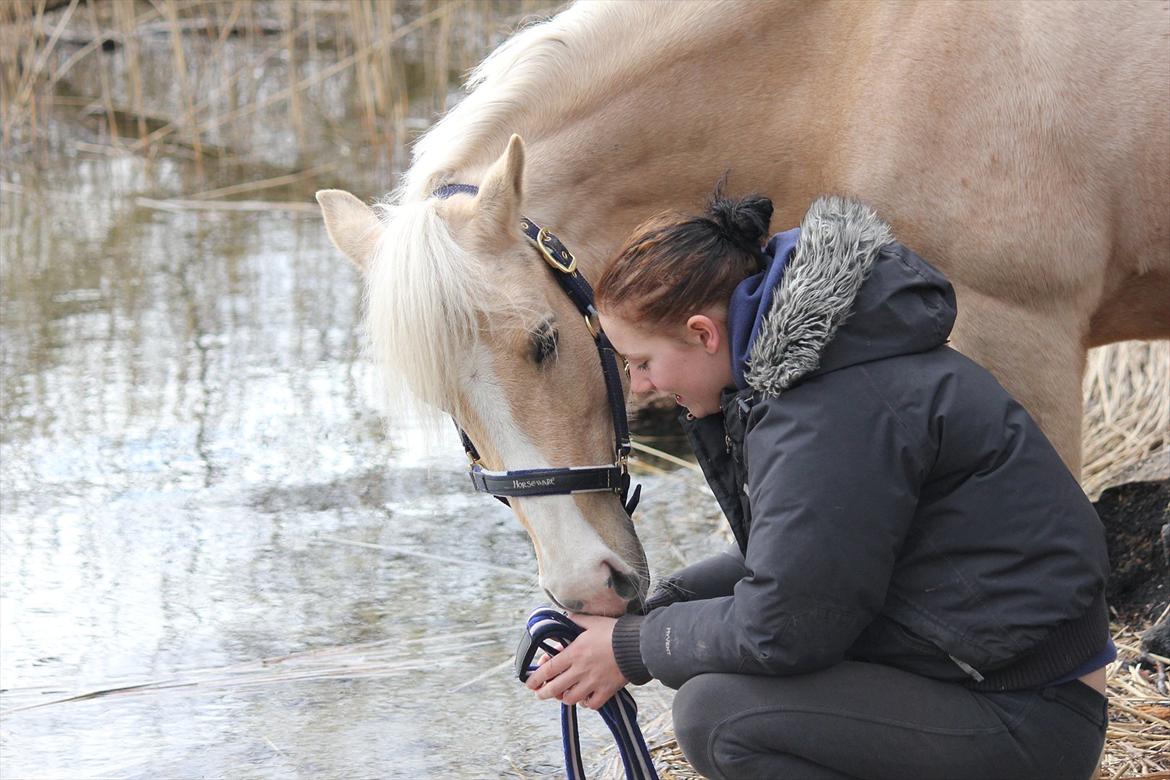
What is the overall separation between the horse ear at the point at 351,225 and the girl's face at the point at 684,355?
23.7 inches

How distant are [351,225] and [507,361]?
455 millimetres

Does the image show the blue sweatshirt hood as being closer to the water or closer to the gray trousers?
the gray trousers

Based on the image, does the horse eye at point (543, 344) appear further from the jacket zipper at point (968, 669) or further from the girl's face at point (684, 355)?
the jacket zipper at point (968, 669)

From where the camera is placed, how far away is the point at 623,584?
204 cm

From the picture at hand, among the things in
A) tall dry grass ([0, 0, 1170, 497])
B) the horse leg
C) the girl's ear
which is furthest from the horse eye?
tall dry grass ([0, 0, 1170, 497])

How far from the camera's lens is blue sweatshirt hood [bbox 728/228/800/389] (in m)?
1.68

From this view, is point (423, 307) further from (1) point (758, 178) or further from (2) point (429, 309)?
(1) point (758, 178)

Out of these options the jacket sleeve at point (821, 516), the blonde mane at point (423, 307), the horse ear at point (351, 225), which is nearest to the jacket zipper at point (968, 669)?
the jacket sleeve at point (821, 516)

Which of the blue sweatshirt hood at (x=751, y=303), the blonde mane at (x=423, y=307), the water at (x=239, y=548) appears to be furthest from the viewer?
the water at (x=239, y=548)

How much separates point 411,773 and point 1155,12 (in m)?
1.99

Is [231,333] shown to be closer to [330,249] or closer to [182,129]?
[330,249]

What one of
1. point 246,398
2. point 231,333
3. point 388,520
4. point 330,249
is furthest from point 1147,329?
point 330,249

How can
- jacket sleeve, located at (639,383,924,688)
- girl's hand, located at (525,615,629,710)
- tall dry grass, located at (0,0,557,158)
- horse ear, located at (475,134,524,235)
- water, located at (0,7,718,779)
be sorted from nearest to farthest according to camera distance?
1. jacket sleeve, located at (639,383,924,688)
2. girl's hand, located at (525,615,629,710)
3. horse ear, located at (475,134,524,235)
4. water, located at (0,7,718,779)
5. tall dry grass, located at (0,0,557,158)

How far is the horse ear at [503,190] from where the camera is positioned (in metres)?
2.10
